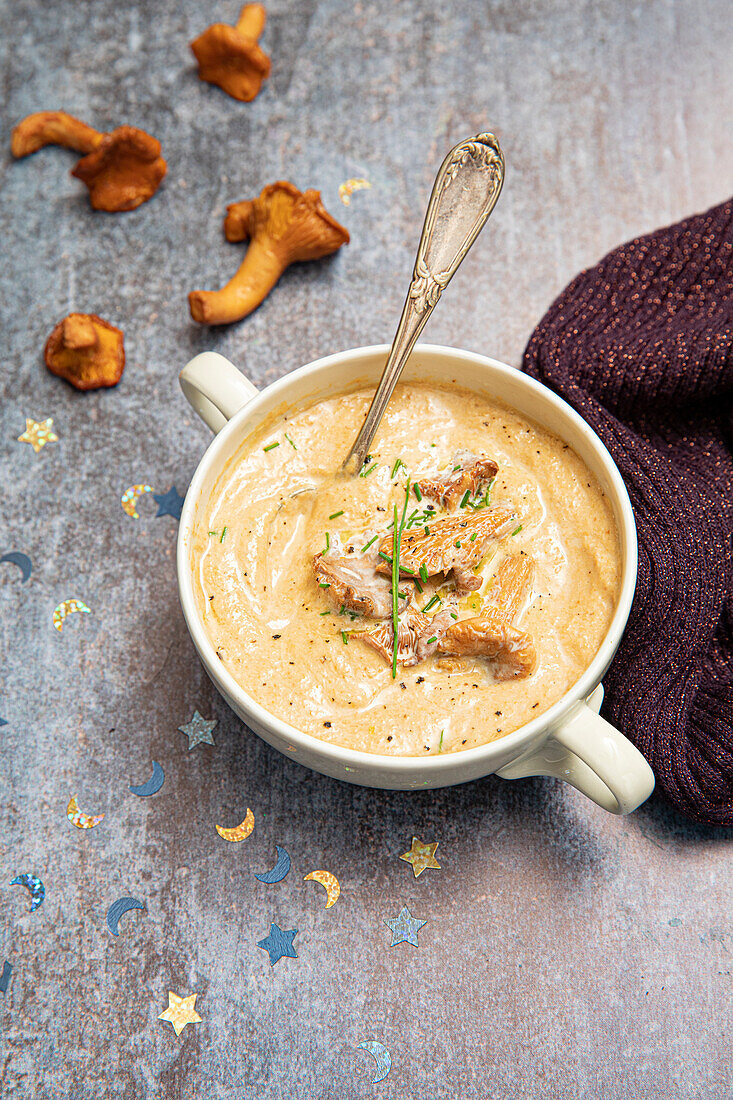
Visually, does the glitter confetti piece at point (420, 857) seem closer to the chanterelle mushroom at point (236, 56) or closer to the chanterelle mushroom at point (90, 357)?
the chanterelle mushroom at point (90, 357)

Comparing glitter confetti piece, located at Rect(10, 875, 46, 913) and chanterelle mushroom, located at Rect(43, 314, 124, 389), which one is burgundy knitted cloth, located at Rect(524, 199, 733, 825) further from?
glitter confetti piece, located at Rect(10, 875, 46, 913)

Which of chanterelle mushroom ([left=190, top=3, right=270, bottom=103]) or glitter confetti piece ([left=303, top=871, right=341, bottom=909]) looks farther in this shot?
chanterelle mushroom ([left=190, top=3, right=270, bottom=103])

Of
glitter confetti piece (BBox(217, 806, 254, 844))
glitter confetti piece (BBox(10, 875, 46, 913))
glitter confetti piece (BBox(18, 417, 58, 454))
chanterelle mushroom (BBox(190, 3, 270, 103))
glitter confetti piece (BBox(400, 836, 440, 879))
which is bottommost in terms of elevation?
glitter confetti piece (BBox(10, 875, 46, 913))

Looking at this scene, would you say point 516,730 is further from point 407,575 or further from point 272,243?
point 272,243

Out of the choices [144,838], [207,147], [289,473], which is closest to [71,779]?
[144,838]

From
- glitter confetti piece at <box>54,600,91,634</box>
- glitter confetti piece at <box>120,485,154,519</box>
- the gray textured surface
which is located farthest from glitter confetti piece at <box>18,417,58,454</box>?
glitter confetti piece at <box>54,600,91,634</box>

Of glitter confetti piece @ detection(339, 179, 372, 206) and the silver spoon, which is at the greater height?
the silver spoon
